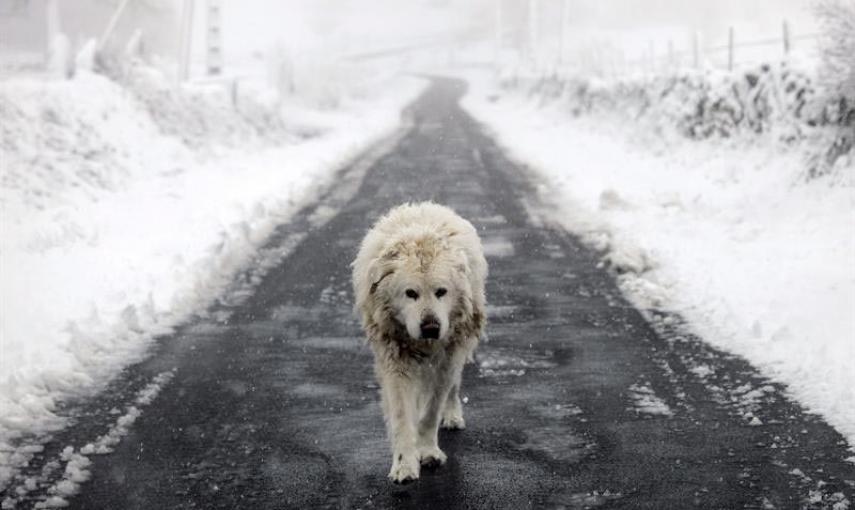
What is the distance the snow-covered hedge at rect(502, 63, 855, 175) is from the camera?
572 inches

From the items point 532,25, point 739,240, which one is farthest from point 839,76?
point 532,25

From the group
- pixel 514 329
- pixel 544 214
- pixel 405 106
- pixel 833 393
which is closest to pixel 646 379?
pixel 833 393

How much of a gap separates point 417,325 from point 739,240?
325 inches

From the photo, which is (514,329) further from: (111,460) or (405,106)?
(405,106)

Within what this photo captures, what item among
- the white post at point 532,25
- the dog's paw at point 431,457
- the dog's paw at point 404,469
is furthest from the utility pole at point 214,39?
the white post at point 532,25

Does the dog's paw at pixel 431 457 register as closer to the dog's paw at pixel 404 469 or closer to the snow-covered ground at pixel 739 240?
the dog's paw at pixel 404 469

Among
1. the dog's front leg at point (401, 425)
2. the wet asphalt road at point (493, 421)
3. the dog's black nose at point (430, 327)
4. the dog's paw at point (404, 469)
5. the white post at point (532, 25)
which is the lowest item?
the wet asphalt road at point (493, 421)

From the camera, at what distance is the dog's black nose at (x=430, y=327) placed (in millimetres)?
5543

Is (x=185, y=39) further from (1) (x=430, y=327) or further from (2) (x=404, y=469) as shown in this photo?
(2) (x=404, y=469)

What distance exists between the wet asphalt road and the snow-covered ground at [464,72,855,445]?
1.20ft

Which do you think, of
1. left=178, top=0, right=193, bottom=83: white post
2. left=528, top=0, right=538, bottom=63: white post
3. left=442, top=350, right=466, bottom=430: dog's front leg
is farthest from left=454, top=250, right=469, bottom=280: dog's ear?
left=528, top=0, right=538, bottom=63: white post

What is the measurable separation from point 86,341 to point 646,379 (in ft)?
15.3

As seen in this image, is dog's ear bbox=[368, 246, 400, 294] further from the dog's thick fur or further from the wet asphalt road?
the wet asphalt road

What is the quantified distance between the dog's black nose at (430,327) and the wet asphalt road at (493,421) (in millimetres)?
850
